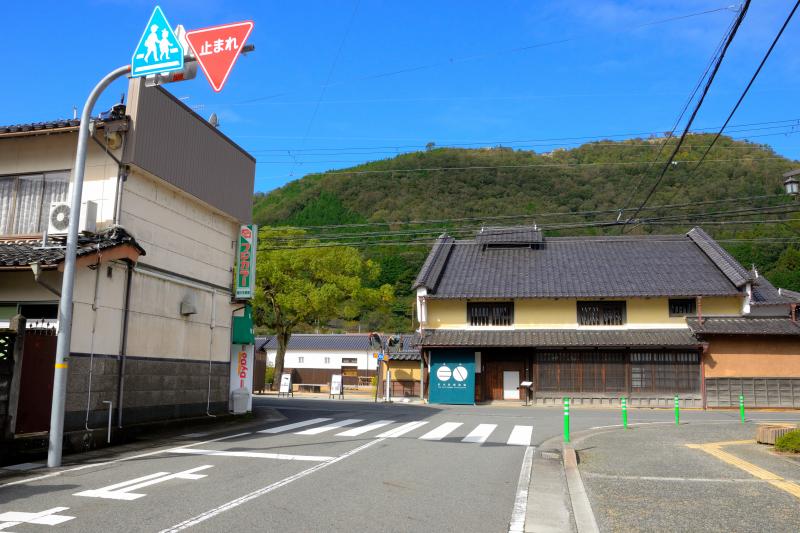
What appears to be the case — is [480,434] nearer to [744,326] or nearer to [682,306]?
[744,326]

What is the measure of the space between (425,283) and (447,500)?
24.9 metres

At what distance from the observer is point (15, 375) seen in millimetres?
10180

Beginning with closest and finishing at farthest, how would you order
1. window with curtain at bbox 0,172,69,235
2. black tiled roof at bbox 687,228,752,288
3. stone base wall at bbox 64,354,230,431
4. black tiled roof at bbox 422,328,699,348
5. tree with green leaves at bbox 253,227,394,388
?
stone base wall at bbox 64,354,230,431 → window with curtain at bbox 0,172,69,235 → black tiled roof at bbox 422,328,699,348 → black tiled roof at bbox 687,228,752,288 → tree with green leaves at bbox 253,227,394,388

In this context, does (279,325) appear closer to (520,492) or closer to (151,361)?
(151,361)

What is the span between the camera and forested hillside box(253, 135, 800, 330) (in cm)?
3700

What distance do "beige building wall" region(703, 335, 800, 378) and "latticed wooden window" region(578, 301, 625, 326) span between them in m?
4.27

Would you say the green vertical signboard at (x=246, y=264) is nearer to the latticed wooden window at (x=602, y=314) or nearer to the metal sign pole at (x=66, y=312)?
the metal sign pole at (x=66, y=312)

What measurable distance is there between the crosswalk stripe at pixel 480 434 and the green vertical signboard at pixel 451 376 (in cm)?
1292

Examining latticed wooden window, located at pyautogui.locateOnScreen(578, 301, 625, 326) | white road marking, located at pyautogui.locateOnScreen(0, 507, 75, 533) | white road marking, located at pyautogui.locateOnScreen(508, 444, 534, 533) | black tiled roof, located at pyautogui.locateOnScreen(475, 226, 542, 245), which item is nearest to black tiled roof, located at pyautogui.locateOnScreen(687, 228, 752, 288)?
latticed wooden window, located at pyautogui.locateOnScreen(578, 301, 625, 326)

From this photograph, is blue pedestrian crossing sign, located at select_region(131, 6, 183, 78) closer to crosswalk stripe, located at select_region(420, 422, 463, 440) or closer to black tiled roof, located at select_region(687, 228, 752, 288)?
crosswalk stripe, located at select_region(420, 422, 463, 440)

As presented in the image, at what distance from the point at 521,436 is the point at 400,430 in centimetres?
298

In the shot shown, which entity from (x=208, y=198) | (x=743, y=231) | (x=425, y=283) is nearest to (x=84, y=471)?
(x=208, y=198)

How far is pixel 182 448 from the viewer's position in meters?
11.7

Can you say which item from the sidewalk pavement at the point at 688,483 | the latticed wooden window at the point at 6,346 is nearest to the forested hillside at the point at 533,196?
the sidewalk pavement at the point at 688,483
